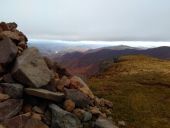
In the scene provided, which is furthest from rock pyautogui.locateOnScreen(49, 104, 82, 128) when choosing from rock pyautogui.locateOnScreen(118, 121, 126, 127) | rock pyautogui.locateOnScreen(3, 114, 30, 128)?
rock pyautogui.locateOnScreen(118, 121, 126, 127)

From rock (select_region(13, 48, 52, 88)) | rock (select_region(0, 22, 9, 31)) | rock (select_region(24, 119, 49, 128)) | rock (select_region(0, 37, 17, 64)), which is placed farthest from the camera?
rock (select_region(0, 22, 9, 31))

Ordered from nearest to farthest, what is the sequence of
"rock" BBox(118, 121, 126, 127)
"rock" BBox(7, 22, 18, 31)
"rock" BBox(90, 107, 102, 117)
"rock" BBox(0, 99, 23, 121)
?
"rock" BBox(0, 99, 23, 121), "rock" BBox(90, 107, 102, 117), "rock" BBox(118, 121, 126, 127), "rock" BBox(7, 22, 18, 31)

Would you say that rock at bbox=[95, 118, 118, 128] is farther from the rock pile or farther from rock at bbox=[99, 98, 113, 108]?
rock at bbox=[99, 98, 113, 108]

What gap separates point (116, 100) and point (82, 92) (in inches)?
251

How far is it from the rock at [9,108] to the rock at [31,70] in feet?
5.11

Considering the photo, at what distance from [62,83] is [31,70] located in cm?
295

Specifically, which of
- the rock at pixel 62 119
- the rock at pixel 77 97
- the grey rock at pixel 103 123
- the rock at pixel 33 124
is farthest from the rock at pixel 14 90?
the grey rock at pixel 103 123

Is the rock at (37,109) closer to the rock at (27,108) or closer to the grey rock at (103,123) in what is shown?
the rock at (27,108)

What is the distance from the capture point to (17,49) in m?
25.2

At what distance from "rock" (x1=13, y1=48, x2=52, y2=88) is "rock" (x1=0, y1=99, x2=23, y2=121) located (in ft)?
5.11

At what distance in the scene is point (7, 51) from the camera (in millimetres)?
24453

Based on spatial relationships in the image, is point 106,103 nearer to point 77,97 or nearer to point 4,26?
point 77,97

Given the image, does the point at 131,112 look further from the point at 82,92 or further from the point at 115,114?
the point at 82,92

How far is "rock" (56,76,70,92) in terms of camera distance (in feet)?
81.4
